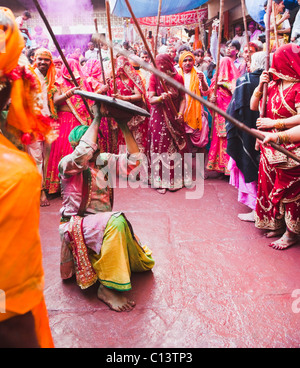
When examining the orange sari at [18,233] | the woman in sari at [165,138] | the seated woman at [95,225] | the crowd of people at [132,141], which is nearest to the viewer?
the orange sari at [18,233]

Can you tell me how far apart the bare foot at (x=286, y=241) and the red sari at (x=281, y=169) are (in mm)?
94

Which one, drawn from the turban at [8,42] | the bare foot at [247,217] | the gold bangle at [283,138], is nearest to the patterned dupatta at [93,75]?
the bare foot at [247,217]

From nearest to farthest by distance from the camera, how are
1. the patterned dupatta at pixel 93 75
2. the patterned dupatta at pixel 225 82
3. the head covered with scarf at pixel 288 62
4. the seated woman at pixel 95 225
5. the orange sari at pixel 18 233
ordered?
the orange sari at pixel 18 233, the seated woman at pixel 95 225, the head covered with scarf at pixel 288 62, the patterned dupatta at pixel 225 82, the patterned dupatta at pixel 93 75

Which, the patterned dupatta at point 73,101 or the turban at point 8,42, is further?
the patterned dupatta at point 73,101

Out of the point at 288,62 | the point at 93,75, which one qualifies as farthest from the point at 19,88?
the point at 93,75

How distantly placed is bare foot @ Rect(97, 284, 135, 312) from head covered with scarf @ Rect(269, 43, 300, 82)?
2.42 m

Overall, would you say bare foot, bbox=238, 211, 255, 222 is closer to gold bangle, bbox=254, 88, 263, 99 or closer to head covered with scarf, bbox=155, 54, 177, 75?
gold bangle, bbox=254, 88, 263, 99

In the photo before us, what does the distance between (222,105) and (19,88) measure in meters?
4.58

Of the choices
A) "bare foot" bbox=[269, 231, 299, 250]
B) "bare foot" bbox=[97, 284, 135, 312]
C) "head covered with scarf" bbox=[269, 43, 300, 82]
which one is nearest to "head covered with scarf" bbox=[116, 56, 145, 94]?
"head covered with scarf" bbox=[269, 43, 300, 82]

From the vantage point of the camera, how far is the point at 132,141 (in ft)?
8.52

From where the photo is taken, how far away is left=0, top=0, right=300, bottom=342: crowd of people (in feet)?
4.22

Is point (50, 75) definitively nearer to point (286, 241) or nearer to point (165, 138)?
point (165, 138)

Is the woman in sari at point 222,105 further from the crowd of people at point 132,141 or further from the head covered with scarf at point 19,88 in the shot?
the head covered with scarf at point 19,88

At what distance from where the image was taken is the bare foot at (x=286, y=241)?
3.46 m
